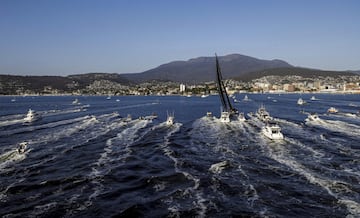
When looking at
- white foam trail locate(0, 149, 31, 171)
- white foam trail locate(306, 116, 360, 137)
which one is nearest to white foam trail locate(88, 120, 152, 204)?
white foam trail locate(0, 149, 31, 171)

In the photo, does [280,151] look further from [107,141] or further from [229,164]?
[107,141]

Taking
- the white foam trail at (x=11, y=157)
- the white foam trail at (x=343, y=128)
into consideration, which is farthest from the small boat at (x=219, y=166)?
the white foam trail at (x=343, y=128)

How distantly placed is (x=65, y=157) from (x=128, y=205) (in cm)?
2196

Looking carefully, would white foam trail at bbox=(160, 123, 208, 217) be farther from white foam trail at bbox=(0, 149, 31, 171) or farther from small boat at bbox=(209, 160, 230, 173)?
white foam trail at bbox=(0, 149, 31, 171)

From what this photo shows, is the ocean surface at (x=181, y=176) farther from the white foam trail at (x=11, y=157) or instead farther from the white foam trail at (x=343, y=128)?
the white foam trail at (x=343, y=128)

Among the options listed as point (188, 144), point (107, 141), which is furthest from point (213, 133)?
point (107, 141)

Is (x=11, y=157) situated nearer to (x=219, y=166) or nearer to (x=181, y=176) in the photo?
(x=181, y=176)

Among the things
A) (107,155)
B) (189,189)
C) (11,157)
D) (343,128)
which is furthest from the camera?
(343,128)

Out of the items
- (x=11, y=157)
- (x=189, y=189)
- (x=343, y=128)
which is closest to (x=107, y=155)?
(x=11, y=157)

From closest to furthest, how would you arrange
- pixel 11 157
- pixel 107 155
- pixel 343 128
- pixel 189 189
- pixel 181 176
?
pixel 189 189, pixel 181 176, pixel 11 157, pixel 107 155, pixel 343 128

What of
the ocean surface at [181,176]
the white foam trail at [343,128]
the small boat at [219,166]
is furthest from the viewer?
the white foam trail at [343,128]

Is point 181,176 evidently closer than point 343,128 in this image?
Yes

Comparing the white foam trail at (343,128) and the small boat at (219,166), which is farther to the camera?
the white foam trail at (343,128)

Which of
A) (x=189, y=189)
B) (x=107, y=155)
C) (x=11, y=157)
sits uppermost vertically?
(x=11, y=157)
